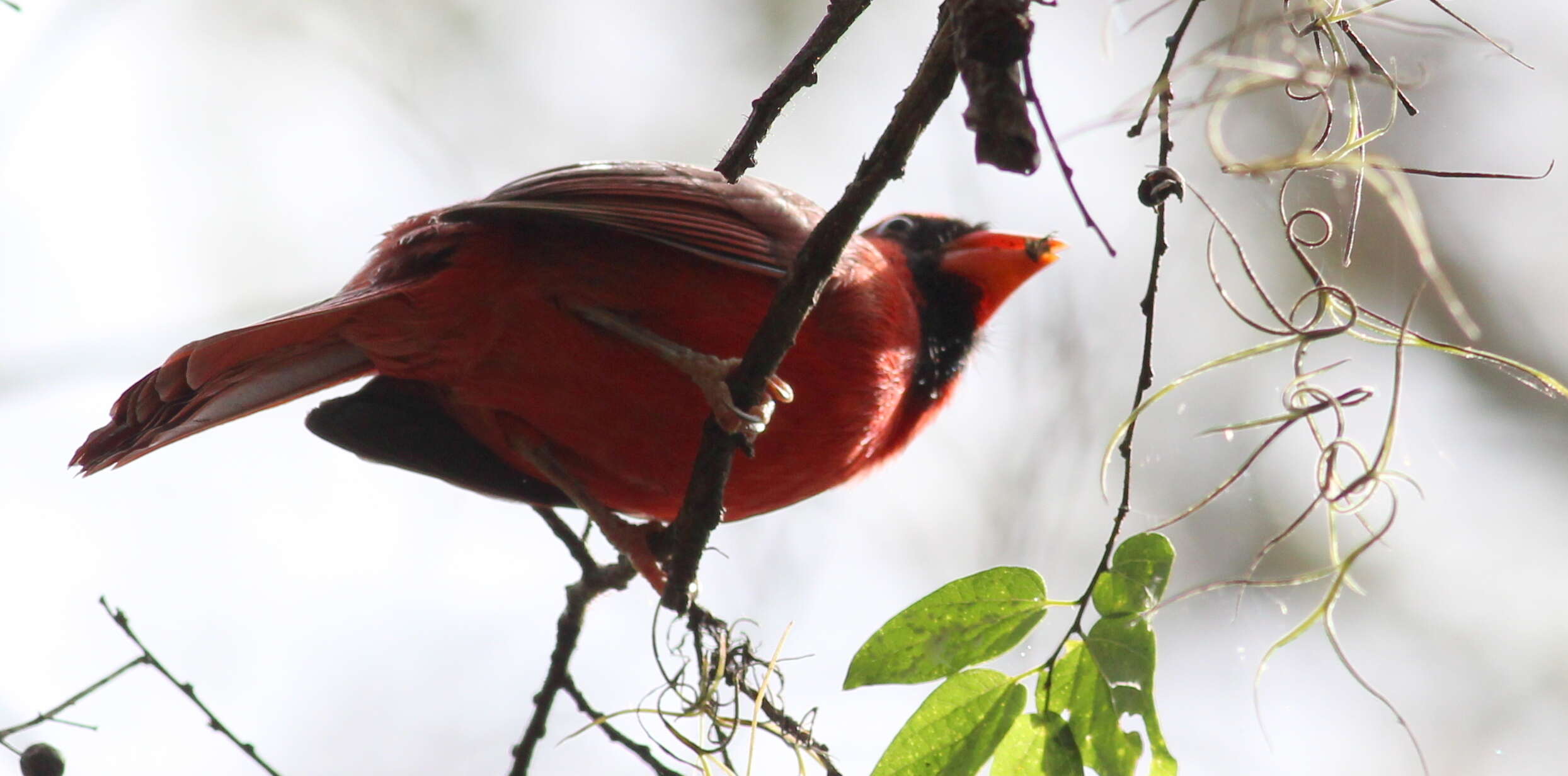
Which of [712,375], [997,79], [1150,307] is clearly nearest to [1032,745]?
[1150,307]

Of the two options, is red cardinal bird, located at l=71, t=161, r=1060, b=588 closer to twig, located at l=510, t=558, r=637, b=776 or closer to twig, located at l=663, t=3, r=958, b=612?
twig, located at l=510, t=558, r=637, b=776

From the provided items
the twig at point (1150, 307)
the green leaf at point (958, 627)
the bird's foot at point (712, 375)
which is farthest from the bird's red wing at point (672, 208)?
the green leaf at point (958, 627)

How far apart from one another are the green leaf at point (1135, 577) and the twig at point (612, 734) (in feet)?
3.82

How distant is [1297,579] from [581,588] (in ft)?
6.12

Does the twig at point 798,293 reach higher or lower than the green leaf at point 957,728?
higher

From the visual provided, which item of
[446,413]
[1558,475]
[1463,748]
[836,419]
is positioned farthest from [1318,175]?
[1558,475]

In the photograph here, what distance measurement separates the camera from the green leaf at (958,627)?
203 centimetres

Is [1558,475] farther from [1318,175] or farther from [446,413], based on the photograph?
[446,413]

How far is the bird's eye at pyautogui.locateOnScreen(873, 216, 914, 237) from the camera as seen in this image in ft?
13.5

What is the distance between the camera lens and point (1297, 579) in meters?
1.92

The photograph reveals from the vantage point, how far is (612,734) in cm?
297

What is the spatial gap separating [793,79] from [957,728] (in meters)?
1.37

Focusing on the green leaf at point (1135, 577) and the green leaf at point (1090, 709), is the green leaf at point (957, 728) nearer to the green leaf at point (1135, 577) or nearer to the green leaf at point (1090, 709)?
the green leaf at point (1090, 709)

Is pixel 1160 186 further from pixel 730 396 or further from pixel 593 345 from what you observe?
pixel 593 345
